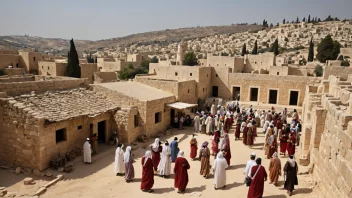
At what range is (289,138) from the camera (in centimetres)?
1100

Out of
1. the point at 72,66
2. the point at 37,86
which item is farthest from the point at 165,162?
the point at 72,66

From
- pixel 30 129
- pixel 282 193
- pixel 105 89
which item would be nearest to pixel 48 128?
pixel 30 129

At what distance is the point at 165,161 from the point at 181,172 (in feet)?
4.42

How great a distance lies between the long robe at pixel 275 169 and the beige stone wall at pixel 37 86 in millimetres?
9903

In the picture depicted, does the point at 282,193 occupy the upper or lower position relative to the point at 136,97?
lower

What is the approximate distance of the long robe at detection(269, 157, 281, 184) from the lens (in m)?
8.41

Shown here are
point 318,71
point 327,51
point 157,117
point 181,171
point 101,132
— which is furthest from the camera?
point 327,51

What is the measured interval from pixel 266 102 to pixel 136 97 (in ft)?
42.3

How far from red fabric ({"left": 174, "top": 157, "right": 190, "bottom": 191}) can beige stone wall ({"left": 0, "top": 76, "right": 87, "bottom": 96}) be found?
7.43 metres

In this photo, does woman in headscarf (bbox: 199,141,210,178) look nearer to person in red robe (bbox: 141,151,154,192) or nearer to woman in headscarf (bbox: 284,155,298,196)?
person in red robe (bbox: 141,151,154,192)

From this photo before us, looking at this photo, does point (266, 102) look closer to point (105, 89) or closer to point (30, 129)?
point (105, 89)

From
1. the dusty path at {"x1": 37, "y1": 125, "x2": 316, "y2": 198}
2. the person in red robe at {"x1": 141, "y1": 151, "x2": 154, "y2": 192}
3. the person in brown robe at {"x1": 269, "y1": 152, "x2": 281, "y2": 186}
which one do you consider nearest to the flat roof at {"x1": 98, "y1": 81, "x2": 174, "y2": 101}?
the dusty path at {"x1": 37, "y1": 125, "x2": 316, "y2": 198}

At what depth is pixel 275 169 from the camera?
27.8 feet

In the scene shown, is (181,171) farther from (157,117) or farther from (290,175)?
(157,117)
